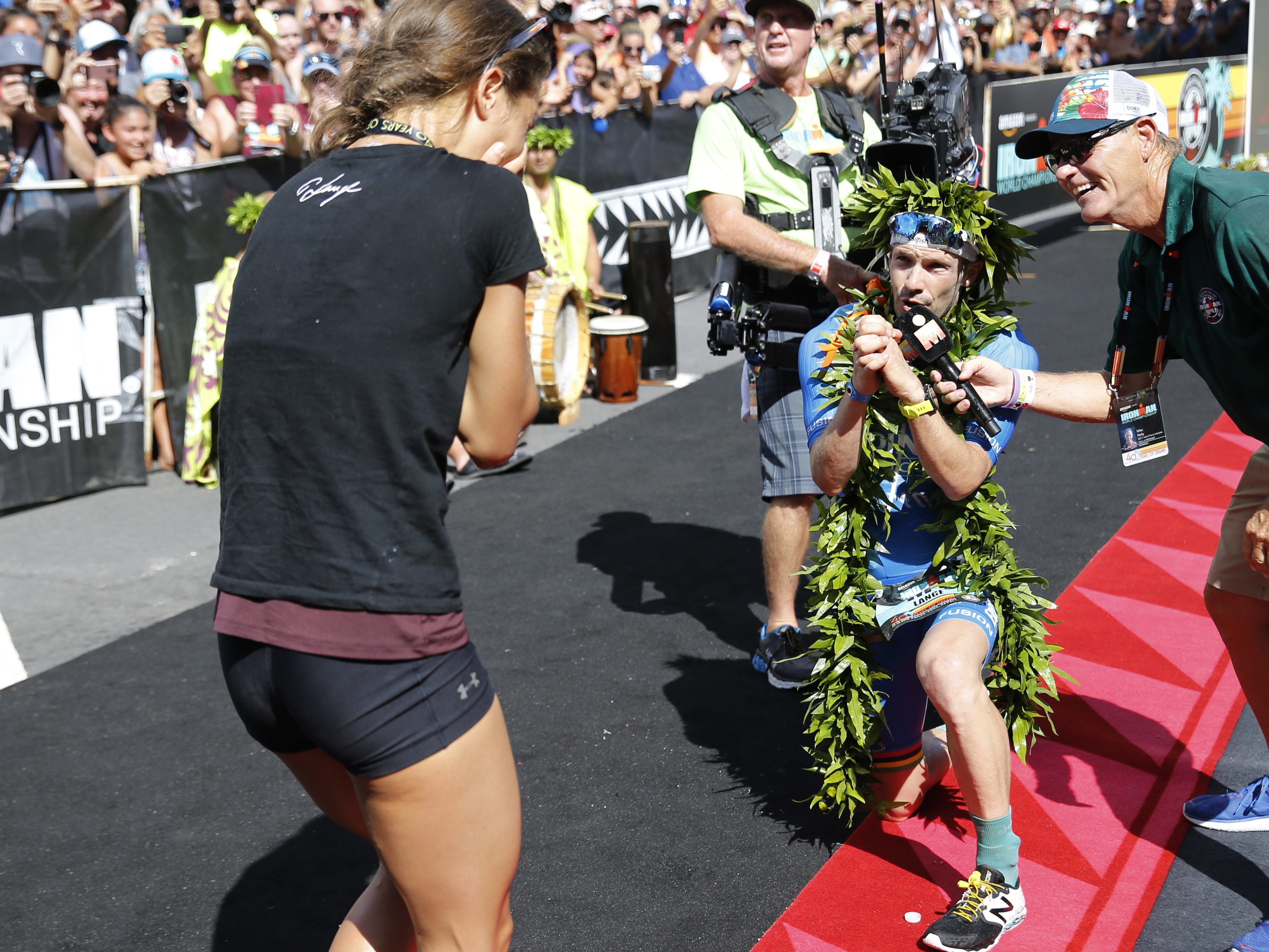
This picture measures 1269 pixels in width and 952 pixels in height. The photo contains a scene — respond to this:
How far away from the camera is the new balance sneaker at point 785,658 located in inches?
169

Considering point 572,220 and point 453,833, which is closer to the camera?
point 453,833

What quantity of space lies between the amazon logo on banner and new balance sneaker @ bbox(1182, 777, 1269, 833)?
5.68 metres

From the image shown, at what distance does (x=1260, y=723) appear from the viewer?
3.29 meters

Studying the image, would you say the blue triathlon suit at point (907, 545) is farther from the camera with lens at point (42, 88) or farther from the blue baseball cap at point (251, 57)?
the blue baseball cap at point (251, 57)

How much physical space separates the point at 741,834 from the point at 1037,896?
0.79 m

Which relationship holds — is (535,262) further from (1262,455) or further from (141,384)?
(141,384)

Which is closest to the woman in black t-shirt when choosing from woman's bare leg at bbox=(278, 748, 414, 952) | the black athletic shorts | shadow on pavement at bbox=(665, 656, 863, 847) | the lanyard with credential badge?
the black athletic shorts

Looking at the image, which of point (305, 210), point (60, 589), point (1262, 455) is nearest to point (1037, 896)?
point (1262, 455)

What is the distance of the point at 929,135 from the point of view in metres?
3.69

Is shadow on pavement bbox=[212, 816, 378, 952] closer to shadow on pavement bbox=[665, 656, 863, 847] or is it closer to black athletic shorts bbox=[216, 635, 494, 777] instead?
shadow on pavement bbox=[665, 656, 863, 847]

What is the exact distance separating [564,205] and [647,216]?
2.28 m

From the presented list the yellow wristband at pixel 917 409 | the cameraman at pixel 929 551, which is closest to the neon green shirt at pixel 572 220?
the cameraman at pixel 929 551

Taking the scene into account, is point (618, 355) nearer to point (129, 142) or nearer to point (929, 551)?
point (129, 142)

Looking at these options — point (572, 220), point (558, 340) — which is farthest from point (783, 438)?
point (572, 220)
